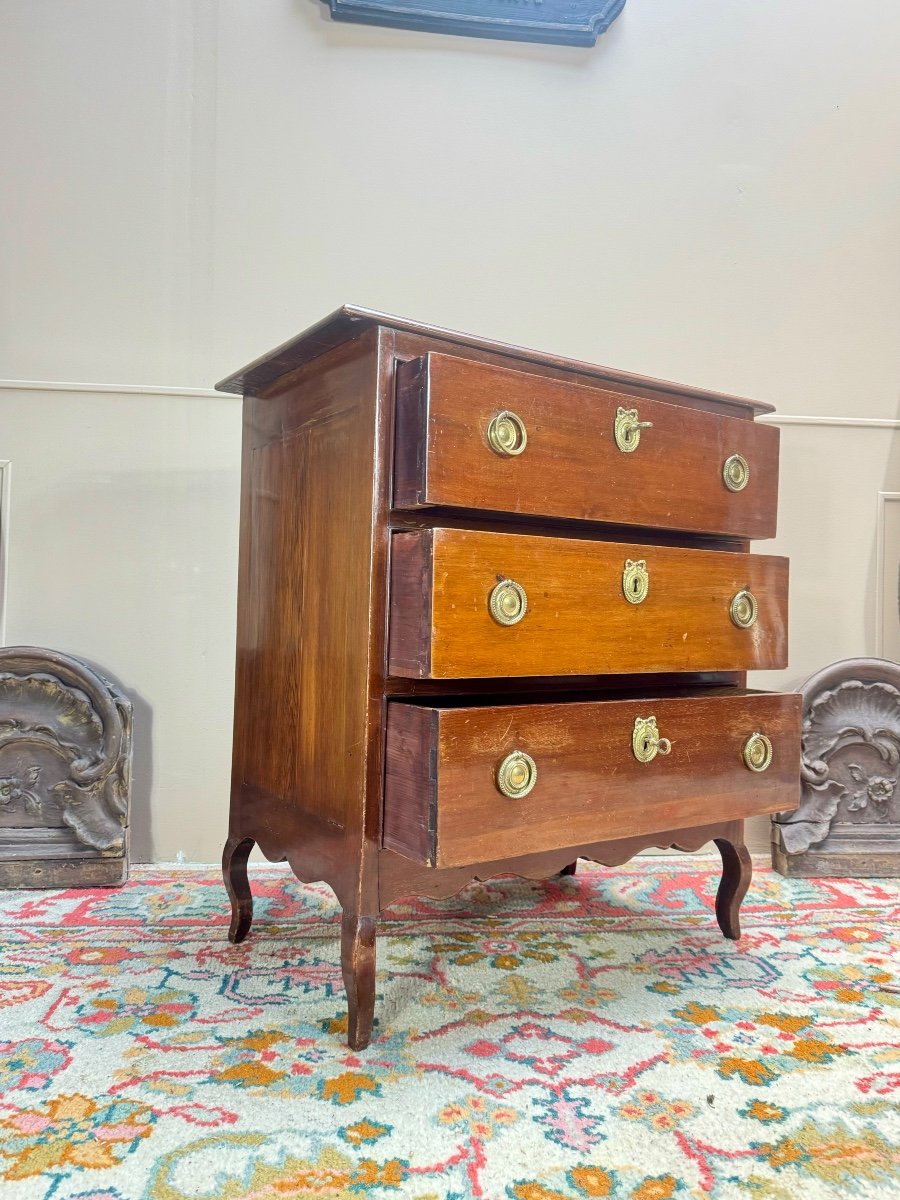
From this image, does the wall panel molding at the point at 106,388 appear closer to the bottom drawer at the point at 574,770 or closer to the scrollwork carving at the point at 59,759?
the scrollwork carving at the point at 59,759

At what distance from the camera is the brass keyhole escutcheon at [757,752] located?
1137mm

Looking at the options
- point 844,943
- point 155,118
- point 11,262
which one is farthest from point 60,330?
point 844,943

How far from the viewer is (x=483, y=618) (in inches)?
35.5

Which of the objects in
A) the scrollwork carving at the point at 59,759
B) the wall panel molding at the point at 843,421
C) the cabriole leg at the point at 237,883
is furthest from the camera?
the wall panel molding at the point at 843,421

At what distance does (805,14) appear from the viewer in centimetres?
187

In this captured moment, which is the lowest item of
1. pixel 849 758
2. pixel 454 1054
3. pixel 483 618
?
pixel 454 1054

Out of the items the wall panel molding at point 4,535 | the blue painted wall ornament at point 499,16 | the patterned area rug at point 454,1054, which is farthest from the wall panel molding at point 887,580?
the wall panel molding at point 4,535

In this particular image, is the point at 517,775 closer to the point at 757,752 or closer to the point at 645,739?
the point at 645,739

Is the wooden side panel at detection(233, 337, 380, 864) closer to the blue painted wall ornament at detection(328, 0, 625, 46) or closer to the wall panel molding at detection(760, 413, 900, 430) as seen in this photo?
the blue painted wall ornament at detection(328, 0, 625, 46)

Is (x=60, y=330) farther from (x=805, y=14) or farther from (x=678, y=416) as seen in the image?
(x=805, y=14)

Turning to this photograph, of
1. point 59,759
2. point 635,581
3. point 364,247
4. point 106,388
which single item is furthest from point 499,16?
point 59,759

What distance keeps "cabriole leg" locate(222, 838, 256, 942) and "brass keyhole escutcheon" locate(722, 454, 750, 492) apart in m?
0.90

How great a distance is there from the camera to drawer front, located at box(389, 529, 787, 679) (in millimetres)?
883

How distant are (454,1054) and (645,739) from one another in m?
0.43
